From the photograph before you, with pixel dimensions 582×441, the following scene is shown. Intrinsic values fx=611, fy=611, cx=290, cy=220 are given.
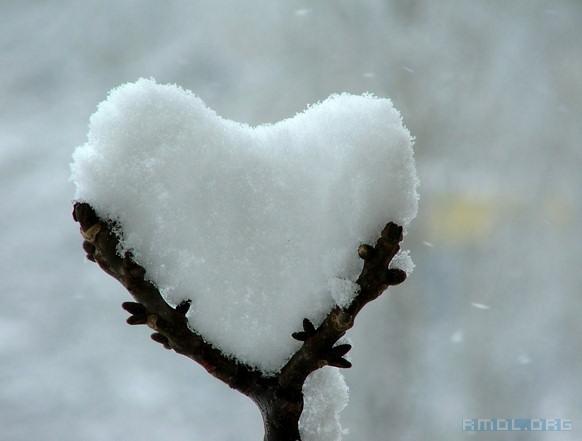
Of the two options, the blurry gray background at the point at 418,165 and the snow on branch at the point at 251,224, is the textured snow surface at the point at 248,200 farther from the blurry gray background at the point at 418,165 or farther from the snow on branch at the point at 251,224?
the blurry gray background at the point at 418,165

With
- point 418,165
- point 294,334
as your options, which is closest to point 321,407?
point 294,334

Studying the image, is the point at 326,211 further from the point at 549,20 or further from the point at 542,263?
the point at 549,20

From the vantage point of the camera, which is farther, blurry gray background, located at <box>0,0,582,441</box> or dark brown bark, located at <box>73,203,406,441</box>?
blurry gray background, located at <box>0,0,582,441</box>

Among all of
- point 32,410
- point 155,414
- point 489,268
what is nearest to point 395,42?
point 489,268

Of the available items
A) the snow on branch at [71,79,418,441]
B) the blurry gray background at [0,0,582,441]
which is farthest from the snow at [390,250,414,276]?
the blurry gray background at [0,0,582,441]

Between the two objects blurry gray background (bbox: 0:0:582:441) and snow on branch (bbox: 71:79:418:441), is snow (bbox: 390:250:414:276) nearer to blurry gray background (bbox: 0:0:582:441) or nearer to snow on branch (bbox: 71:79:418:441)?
snow on branch (bbox: 71:79:418:441)

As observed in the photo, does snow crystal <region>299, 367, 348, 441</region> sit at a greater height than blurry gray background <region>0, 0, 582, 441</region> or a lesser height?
lesser

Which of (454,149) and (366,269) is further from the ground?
(454,149)
